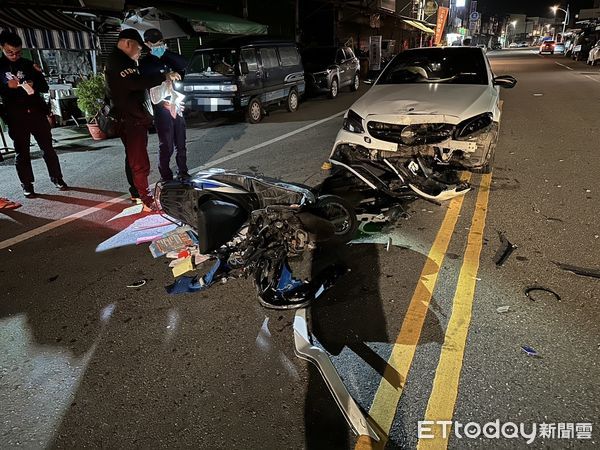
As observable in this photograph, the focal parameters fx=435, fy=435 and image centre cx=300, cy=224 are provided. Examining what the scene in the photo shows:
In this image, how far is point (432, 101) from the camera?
5.11 metres

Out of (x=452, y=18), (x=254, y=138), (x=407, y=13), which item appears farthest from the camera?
(x=452, y=18)

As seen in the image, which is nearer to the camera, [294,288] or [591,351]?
[591,351]

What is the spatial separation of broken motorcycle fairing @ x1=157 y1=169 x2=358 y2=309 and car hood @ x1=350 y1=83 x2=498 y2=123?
78.5 inches

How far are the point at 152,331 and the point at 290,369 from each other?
3.51 ft

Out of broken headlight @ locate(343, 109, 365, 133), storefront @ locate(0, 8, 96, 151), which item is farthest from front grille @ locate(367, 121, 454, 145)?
storefront @ locate(0, 8, 96, 151)

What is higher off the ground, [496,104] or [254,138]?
[496,104]

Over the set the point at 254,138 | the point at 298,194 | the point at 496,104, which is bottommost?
the point at 254,138

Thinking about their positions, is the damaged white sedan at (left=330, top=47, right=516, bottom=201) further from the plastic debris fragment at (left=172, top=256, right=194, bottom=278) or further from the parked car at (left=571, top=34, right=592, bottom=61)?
the parked car at (left=571, top=34, right=592, bottom=61)

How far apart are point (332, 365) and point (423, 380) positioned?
0.53m

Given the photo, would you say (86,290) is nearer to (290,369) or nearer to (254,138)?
(290,369)

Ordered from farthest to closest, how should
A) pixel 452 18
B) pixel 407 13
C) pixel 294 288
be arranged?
pixel 452 18, pixel 407 13, pixel 294 288

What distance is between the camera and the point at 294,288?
322 cm

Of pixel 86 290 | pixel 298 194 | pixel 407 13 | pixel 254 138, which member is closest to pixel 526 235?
pixel 298 194

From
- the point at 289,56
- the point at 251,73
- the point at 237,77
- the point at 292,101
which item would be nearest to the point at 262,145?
the point at 237,77
